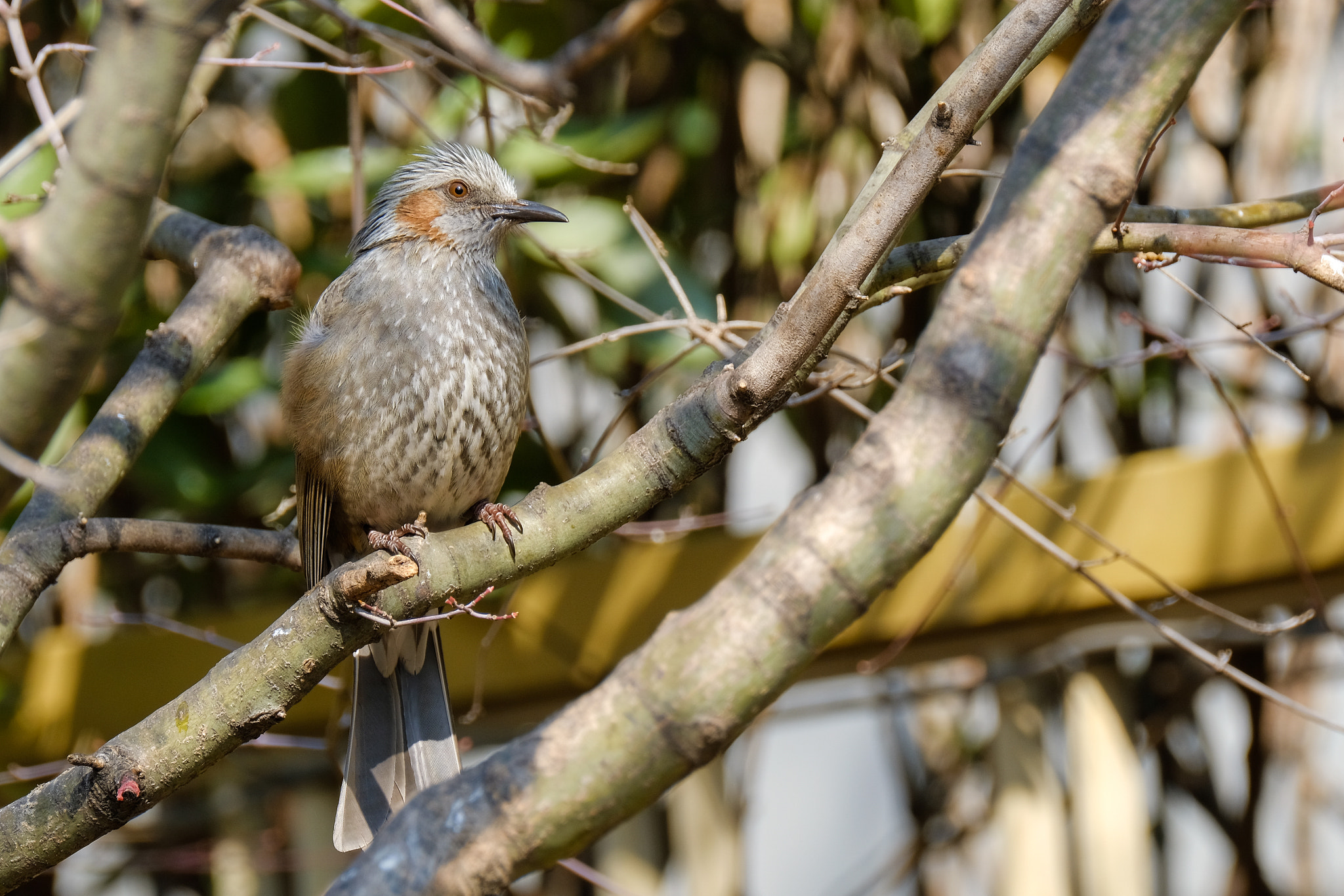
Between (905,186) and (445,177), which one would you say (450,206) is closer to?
(445,177)

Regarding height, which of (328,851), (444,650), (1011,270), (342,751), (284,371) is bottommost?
(328,851)

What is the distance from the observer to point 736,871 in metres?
3.67

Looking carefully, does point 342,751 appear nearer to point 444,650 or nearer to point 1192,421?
point 444,650

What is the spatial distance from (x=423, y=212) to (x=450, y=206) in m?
0.08

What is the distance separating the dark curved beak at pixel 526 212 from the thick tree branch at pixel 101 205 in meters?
1.80

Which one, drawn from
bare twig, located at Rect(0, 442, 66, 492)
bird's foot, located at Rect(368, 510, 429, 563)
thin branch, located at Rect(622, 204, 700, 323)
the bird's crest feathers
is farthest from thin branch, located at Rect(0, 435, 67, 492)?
the bird's crest feathers

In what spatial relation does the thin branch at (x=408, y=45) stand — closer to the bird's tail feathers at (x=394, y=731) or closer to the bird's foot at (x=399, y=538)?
the bird's foot at (x=399, y=538)

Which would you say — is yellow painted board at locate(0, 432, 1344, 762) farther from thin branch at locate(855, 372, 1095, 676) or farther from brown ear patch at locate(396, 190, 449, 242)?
brown ear patch at locate(396, 190, 449, 242)

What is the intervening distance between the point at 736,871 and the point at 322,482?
1790 millimetres

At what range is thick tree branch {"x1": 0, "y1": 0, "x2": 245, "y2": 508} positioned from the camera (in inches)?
47.8

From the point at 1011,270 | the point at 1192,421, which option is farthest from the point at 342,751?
the point at 1011,270

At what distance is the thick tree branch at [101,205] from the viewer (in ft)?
3.99

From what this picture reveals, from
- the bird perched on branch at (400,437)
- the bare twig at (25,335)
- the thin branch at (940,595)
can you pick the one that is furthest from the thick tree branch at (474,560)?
the thin branch at (940,595)

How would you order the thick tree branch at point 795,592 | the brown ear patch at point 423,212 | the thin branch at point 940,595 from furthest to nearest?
the brown ear patch at point 423,212 < the thin branch at point 940,595 < the thick tree branch at point 795,592
